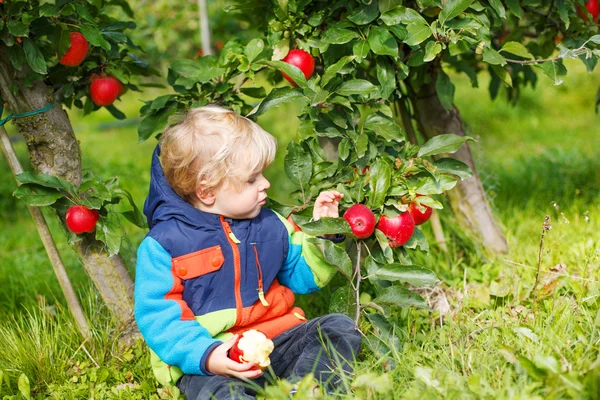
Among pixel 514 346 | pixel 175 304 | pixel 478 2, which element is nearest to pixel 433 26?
pixel 478 2

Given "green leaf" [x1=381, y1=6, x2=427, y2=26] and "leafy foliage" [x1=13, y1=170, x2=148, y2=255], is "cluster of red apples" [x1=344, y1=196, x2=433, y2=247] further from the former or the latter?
"leafy foliage" [x1=13, y1=170, x2=148, y2=255]

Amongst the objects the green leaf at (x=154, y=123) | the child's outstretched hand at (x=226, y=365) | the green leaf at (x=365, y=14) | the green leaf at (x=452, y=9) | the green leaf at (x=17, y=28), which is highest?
the green leaf at (x=17, y=28)

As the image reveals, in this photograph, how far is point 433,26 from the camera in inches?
77.0

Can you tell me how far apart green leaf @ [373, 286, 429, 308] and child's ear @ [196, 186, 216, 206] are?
0.59 metres

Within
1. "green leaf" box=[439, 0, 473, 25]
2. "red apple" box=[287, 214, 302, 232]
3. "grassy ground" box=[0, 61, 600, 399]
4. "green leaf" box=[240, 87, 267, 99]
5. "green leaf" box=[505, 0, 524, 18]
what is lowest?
"grassy ground" box=[0, 61, 600, 399]

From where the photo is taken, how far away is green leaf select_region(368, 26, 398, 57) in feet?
6.49

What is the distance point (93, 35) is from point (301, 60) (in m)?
0.67

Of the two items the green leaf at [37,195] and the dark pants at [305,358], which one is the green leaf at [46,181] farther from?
the dark pants at [305,358]

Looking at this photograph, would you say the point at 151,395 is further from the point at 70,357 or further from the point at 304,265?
the point at 304,265

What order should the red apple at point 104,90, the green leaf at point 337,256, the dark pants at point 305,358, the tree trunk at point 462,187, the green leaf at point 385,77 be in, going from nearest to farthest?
the dark pants at point 305,358 → the green leaf at point 337,256 → the green leaf at point 385,77 → the red apple at point 104,90 → the tree trunk at point 462,187

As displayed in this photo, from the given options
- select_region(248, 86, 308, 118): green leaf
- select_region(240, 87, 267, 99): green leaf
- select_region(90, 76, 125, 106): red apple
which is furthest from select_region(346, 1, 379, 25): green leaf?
select_region(90, 76, 125, 106): red apple

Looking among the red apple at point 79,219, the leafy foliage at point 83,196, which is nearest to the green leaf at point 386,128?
the leafy foliage at point 83,196

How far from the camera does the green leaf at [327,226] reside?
6.10 ft

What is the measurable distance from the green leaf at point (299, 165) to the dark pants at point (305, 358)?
44cm
